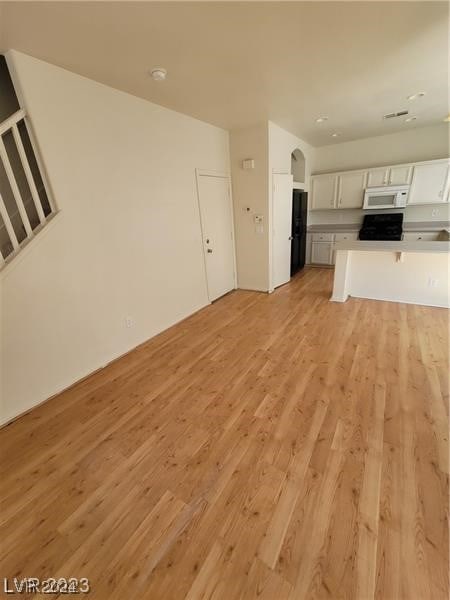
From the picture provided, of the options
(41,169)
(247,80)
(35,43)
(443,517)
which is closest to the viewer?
(443,517)

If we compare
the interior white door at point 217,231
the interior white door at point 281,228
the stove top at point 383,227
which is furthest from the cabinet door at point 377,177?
the interior white door at point 217,231

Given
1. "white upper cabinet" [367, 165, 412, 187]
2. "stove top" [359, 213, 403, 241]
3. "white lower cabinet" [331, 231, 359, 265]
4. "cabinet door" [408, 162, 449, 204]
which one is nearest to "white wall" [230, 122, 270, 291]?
"white lower cabinet" [331, 231, 359, 265]

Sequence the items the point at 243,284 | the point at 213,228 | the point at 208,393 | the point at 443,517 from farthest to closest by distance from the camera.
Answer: the point at 243,284 < the point at 213,228 < the point at 208,393 < the point at 443,517

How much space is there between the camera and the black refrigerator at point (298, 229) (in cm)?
513

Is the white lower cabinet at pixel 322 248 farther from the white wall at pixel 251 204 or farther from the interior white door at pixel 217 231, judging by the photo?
the interior white door at pixel 217 231

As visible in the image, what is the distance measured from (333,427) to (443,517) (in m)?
0.66

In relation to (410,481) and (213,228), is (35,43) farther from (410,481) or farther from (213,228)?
(410,481)

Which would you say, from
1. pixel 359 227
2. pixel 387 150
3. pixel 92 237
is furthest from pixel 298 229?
pixel 92 237

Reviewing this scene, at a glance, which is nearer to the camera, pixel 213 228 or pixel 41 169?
pixel 41 169

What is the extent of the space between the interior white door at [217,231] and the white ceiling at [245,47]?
41.5 inches

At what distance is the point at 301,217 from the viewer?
5.41 meters

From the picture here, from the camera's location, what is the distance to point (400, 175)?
4.99 metres

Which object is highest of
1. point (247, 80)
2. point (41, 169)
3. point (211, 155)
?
point (247, 80)

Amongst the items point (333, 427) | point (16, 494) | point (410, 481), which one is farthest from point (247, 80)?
point (16, 494)
